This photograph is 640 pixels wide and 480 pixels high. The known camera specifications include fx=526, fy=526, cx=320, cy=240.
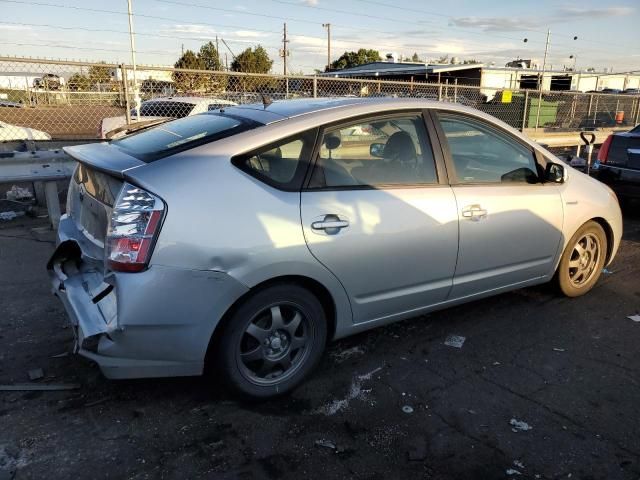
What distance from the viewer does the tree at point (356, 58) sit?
3015 inches

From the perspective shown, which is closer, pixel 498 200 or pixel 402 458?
pixel 402 458

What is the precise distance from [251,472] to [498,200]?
8.04ft

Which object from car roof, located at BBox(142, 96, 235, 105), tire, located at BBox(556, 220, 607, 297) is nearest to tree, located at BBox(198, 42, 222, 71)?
car roof, located at BBox(142, 96, 235, 105)

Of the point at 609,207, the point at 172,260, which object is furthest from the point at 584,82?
the point at 172,260

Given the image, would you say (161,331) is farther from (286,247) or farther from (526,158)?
(526,158)

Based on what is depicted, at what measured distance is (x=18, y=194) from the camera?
7906mm

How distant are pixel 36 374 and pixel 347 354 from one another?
1.99 meters

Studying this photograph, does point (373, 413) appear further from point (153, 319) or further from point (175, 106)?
point (175, 106)

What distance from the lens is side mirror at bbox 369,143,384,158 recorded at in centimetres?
343

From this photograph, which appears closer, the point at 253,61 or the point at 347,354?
the point at 347,354

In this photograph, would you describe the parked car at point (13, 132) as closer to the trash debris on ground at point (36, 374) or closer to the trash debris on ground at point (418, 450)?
the trash debris on ground at point (36, 374)

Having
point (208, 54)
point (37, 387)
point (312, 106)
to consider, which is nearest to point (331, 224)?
point (312, 106)

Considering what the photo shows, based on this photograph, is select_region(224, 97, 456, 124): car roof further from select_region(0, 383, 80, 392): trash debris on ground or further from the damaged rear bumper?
select_region(0, 383, 80, 392): trash debris on ground

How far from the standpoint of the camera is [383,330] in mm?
4004
